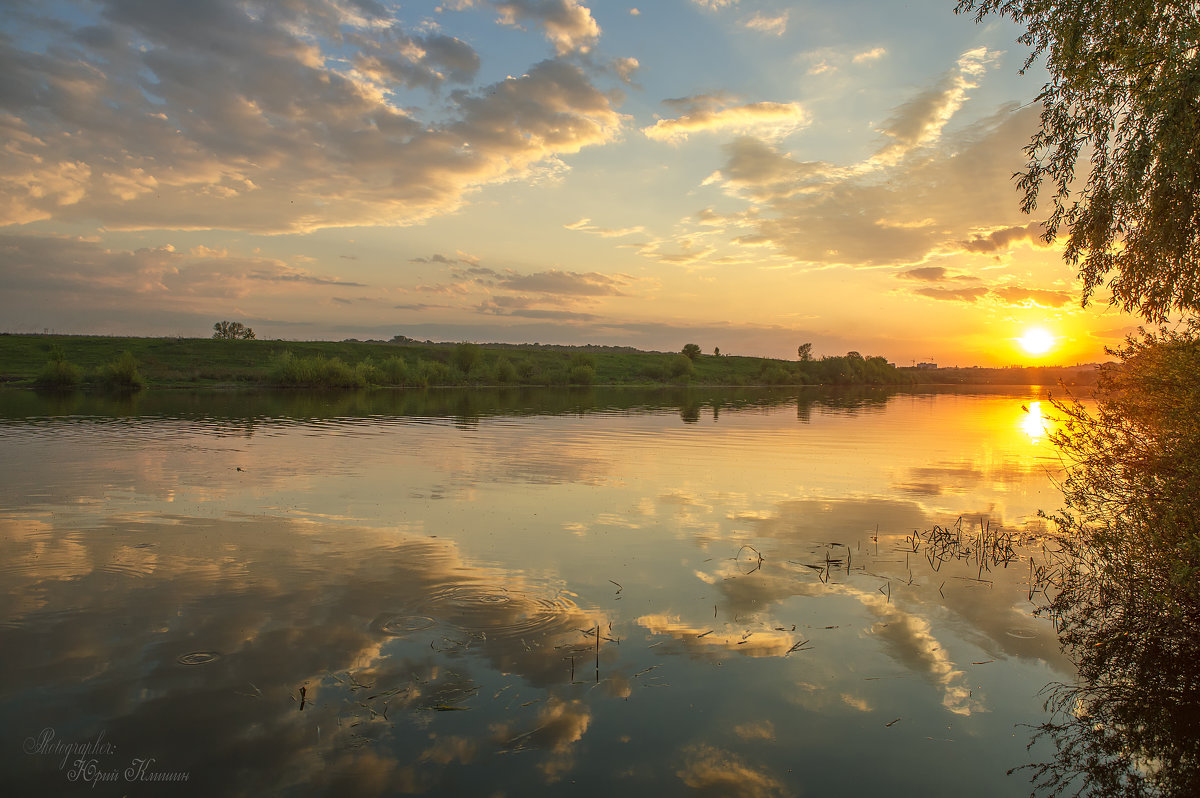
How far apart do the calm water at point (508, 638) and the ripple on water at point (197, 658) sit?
4cm

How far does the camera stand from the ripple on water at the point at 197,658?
28.6 ft

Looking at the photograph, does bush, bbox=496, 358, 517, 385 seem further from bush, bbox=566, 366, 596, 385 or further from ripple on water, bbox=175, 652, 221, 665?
ripple on water, bbox=175, 652, 221, 665

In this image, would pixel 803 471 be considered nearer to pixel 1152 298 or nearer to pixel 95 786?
pixel 1152 298

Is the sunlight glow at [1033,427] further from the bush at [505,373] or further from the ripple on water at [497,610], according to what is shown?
the bush at [505,373]

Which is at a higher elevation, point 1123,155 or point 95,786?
point 1123,155

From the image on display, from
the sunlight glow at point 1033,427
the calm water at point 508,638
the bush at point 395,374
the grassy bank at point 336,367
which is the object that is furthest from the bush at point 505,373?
the calm water at point 508,638

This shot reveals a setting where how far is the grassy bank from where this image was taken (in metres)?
92.7

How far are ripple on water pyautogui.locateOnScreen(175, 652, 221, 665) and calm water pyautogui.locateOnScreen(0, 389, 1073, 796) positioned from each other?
40 mm

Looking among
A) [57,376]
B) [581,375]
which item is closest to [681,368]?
[581,375]

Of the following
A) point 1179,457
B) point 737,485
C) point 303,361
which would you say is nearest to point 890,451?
point 737,485

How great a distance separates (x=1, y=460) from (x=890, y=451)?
36.5 metres

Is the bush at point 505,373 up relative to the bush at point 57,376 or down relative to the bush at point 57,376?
up

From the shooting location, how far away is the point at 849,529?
1698 centimetres

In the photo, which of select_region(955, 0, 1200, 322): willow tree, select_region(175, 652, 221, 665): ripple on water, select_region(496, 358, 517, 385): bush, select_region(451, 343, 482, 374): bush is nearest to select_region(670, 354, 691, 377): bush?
select_region(496, 358, 517, 385): bush
